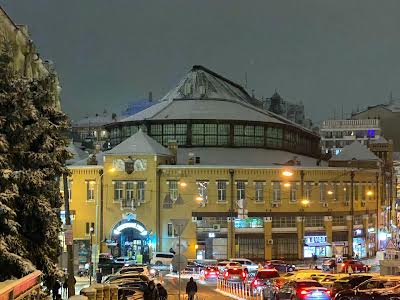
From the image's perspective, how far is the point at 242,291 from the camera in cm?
4484

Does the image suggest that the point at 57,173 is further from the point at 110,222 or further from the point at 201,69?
the point at 201,69

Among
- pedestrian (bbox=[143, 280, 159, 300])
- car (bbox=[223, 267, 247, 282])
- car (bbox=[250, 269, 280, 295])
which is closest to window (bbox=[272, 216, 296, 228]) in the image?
car (bbox=[223, 267, 247, 282])

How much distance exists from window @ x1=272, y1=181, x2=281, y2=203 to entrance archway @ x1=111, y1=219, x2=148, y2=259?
1438 cm

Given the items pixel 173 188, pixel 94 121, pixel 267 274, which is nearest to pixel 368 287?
pixel 267 274

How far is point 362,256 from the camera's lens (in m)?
88.9

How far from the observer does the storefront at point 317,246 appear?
81188 millimetres

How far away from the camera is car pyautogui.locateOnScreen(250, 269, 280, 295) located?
142ft

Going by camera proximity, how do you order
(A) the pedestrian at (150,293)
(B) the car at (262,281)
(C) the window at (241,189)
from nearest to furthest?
(A) the pedestrian at (150,293) < (B) the car at (262,281) < (C) the window at (241,189)

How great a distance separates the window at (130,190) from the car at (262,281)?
3409cm

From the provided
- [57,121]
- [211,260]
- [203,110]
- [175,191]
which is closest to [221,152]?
[203,110]

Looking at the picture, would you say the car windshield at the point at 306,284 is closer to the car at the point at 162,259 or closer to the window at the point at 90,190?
the car at the point at 162,259

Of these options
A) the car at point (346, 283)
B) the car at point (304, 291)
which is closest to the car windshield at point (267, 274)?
the car at point (346, 283)

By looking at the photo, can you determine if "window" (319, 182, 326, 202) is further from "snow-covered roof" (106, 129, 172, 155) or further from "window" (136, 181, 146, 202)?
"window" (136, 181, 146, 202)

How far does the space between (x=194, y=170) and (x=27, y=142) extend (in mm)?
51395
